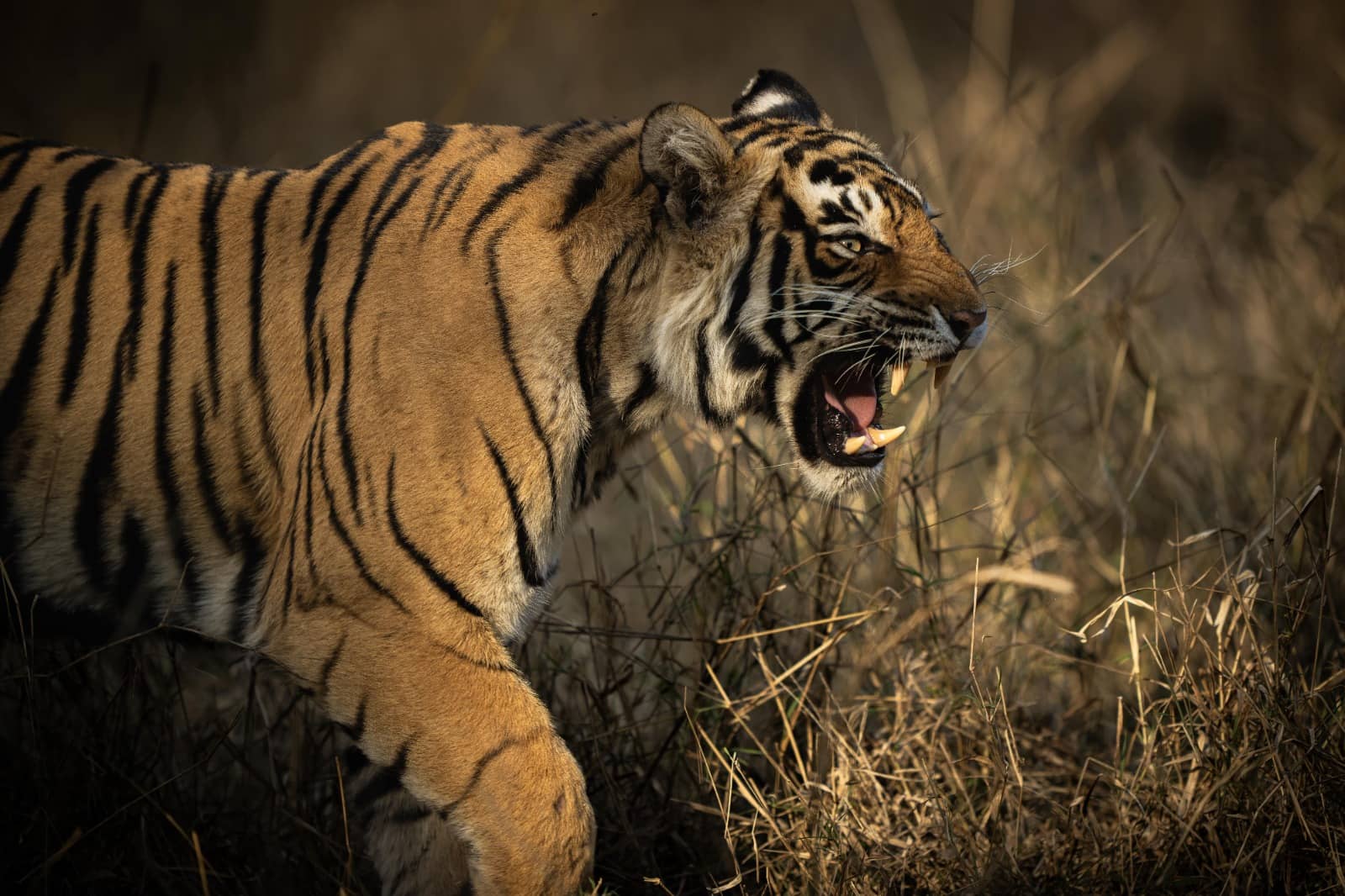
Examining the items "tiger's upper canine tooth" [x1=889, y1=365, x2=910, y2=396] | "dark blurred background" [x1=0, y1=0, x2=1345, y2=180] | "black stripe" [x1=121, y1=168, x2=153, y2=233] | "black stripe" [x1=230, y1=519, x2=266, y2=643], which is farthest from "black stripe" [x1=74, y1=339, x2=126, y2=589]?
"dark blurred background" [x1=0, y1=0, x2=1345, y2=180]

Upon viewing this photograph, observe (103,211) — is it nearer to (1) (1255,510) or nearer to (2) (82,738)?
(2) (82,738)

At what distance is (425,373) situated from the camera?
244 cm

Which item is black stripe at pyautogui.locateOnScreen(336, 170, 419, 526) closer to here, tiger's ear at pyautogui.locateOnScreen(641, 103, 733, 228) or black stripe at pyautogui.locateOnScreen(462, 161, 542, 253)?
black stripe at pyautogui.locateOnScreen(462, 161, 542, 253)

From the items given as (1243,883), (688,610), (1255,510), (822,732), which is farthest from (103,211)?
(1255,510)

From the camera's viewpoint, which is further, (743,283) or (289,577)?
(743,283)

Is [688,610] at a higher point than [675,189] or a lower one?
lower

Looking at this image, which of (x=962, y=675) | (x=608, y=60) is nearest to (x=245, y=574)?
(x=962, y=675)

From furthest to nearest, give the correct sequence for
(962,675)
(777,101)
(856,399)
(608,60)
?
(608,60) < (962,675) < (777,101) < (856,399)

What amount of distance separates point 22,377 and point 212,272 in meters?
0.43

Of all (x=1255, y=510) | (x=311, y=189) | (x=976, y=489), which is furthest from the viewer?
(x=976, y=489)

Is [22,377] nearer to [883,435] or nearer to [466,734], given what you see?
[466,734]

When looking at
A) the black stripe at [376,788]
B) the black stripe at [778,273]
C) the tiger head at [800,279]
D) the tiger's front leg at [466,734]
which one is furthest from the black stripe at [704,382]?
the black stripe at [376,788]

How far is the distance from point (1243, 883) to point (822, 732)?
89 centimetres

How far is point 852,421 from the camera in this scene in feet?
9.19
